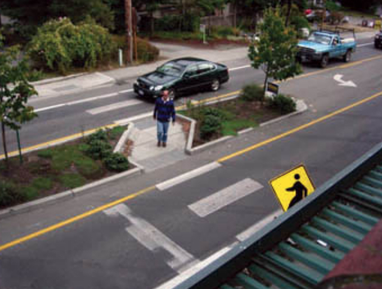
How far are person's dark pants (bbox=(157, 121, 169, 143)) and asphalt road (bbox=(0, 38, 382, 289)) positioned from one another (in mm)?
1164

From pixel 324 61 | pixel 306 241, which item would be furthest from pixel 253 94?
pixel 306 241

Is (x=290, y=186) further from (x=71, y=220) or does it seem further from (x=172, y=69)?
(x=172, y=69)

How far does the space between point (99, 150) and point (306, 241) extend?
8.73 meters

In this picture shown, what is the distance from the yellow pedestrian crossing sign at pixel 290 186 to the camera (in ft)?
21.6

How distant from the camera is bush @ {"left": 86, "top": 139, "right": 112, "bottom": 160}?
1216 centimetres

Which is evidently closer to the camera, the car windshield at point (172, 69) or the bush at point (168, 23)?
the car windshield at point (172, 69)

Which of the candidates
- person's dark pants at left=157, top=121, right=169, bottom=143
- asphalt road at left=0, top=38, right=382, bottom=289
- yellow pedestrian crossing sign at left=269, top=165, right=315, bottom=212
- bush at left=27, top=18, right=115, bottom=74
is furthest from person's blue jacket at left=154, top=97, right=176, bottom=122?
bush at left=27, top=18, right=115, bottom=74

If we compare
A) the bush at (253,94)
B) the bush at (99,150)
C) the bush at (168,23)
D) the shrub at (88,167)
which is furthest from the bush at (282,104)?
the bush at (168,23)

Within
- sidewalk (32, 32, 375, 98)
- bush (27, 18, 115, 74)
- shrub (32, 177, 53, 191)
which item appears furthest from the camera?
bush (27, 18, 115, 74)

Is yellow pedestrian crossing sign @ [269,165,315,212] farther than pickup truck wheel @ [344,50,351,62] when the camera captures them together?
No

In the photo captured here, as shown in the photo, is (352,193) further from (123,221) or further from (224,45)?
(224,45)

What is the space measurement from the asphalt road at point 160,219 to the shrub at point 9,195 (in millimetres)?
414

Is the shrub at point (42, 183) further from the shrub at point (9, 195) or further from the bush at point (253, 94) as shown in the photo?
the bush at point (253, 94)

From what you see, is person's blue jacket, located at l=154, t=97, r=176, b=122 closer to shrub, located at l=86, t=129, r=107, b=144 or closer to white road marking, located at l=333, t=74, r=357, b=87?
shrub, located at l=86, t=129, r=107, b=144
